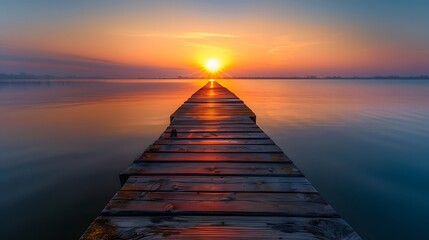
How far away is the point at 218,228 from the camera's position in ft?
6.07

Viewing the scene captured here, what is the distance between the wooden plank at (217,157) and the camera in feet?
11.2

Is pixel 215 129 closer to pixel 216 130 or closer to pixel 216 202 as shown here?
pixel 216 130

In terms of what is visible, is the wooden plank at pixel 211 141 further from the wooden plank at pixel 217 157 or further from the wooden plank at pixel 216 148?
the wooden plank at pixel 217 157

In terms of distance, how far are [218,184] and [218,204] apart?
444mm

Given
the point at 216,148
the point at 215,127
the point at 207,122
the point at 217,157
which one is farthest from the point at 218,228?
the point at 207,122

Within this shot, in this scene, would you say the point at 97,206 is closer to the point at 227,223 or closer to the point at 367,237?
the point at 227,223

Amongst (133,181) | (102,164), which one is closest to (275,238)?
(133,181)

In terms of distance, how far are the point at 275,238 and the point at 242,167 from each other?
1421 millimetres

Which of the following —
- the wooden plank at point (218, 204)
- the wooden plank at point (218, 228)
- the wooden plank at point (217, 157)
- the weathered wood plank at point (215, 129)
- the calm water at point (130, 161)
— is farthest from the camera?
the weathered wood plank at point (215, 129)

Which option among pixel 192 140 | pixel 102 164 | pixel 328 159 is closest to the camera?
pixel 192 140

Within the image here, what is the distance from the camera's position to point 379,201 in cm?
584

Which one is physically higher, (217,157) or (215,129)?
(215,129)

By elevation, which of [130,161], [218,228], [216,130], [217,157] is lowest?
[130,161]

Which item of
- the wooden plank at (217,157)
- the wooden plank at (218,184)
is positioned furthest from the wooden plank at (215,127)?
the wooden plank at (218,184)
